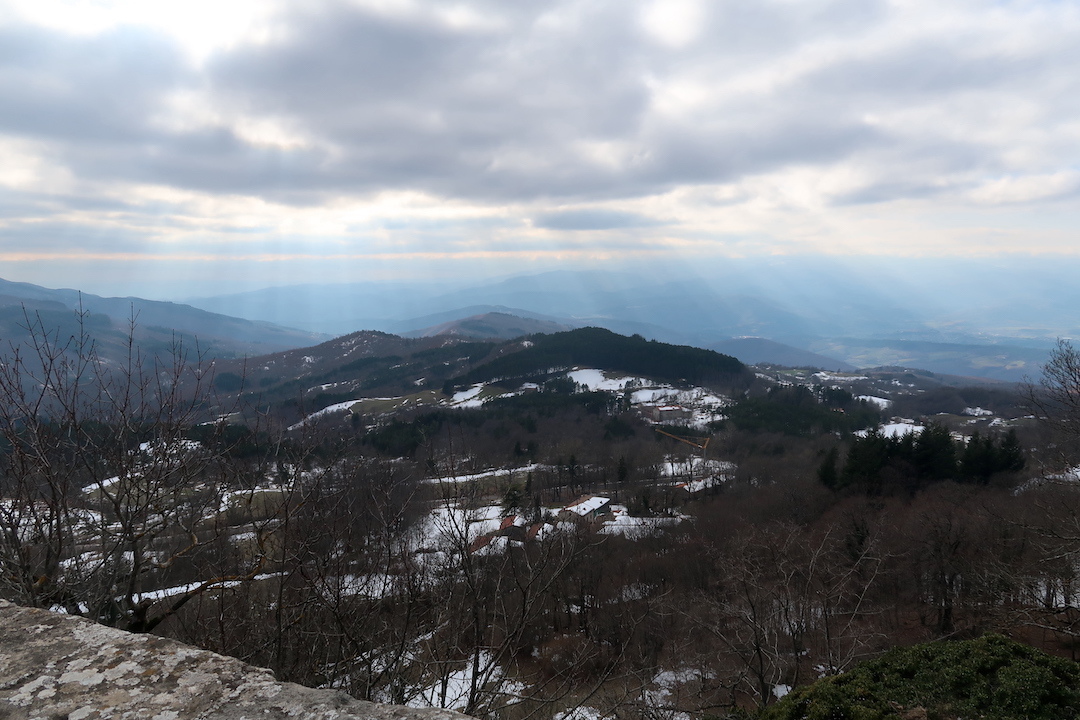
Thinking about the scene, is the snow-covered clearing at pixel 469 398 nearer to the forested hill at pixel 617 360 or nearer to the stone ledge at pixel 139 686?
the forested hill at pixel 617 360

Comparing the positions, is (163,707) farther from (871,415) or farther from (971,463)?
(871,415)

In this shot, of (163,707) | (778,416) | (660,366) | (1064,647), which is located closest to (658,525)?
(1064,647)

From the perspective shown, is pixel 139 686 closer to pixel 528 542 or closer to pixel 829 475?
pixel 528 542

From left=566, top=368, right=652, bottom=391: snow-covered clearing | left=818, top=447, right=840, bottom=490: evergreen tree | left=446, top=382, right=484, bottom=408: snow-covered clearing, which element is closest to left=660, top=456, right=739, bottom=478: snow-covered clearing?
left=818, top=447, right=840, bottom=490: evergreen tree

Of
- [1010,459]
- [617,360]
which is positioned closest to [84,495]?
[1010,459]

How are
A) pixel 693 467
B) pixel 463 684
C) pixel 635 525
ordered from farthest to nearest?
1. pixel 693 467
2. pixel 635 525
3. pixel 463 684

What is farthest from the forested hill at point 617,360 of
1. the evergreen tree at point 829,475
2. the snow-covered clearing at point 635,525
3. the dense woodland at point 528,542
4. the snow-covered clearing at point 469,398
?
the evergreen tree at point 829,475
